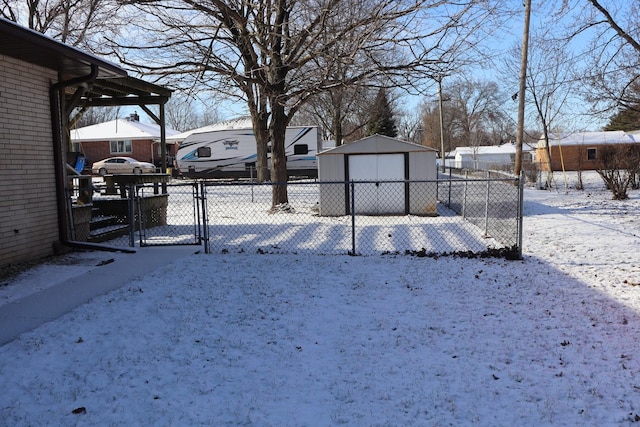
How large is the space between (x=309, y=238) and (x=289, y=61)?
528cm

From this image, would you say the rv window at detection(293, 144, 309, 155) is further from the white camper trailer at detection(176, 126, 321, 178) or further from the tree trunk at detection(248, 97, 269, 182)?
the tree trunk at detection(248, 97, 269, 182)

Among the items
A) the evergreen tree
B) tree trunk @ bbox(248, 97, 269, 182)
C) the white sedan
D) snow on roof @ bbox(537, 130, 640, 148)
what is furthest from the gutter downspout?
snow on roof @ bbox(537, 130, 640, 148)

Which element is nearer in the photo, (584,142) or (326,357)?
(326,357)

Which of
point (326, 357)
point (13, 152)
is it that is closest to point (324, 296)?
point (326, 357)

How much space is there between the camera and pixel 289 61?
1289cm

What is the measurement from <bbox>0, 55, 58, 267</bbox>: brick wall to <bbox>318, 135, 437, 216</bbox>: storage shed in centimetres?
693

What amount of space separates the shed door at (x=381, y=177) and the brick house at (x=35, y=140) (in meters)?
6.67

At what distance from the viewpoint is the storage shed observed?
13312 mm

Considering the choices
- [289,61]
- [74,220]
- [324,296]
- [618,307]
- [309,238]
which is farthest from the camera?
[289,61]

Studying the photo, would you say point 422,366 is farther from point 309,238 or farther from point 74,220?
point 74,220

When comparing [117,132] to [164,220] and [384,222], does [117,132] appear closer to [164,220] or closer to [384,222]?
[164,220]

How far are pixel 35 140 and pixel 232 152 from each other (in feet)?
75.3

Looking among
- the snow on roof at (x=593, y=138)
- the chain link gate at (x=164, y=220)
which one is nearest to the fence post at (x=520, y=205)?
the chain link gate at (x=164, y=220)

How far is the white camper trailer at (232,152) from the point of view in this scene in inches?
1168
